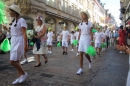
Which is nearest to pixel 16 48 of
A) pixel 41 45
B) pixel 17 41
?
pixel 17 41

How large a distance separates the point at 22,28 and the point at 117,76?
3.09m

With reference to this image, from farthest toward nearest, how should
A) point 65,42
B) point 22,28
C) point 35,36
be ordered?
point 65,42 → point 35,36 → point 22,28

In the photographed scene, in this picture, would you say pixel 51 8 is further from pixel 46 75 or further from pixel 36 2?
pixel 46 75

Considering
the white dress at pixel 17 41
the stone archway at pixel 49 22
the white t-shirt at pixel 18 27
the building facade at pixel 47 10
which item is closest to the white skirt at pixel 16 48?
the white dress at pixel 17 41

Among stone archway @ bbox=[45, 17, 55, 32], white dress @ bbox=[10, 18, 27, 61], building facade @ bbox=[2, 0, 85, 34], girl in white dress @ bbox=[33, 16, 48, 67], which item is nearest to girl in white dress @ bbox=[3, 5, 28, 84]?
white dress @ bbox=[10, 18, 27, 61]

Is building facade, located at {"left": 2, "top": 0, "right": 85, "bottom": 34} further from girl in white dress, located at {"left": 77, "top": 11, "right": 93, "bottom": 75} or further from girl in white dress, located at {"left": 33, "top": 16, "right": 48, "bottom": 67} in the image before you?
girl in white dress, located at {"left": 77, "top": 11, "right": 93, "bottom": 75}

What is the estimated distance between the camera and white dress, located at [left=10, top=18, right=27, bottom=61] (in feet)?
13.1

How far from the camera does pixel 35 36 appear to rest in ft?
19.6

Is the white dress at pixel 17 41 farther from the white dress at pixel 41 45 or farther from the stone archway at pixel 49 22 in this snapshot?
the stone archway at pixel 49 22

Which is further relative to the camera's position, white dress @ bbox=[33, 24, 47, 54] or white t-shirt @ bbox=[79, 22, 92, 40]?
white dress @ bbox=[33, 24, 47, 54]

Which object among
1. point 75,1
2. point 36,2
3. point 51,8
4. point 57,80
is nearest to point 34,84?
point 57,80

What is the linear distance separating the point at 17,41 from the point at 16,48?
181mm

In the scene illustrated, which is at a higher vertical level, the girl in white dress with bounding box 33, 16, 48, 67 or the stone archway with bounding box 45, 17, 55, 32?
the stone archway with bounding box 45, 17, 55, 32

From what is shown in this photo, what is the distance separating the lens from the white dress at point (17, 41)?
4.01 meters
